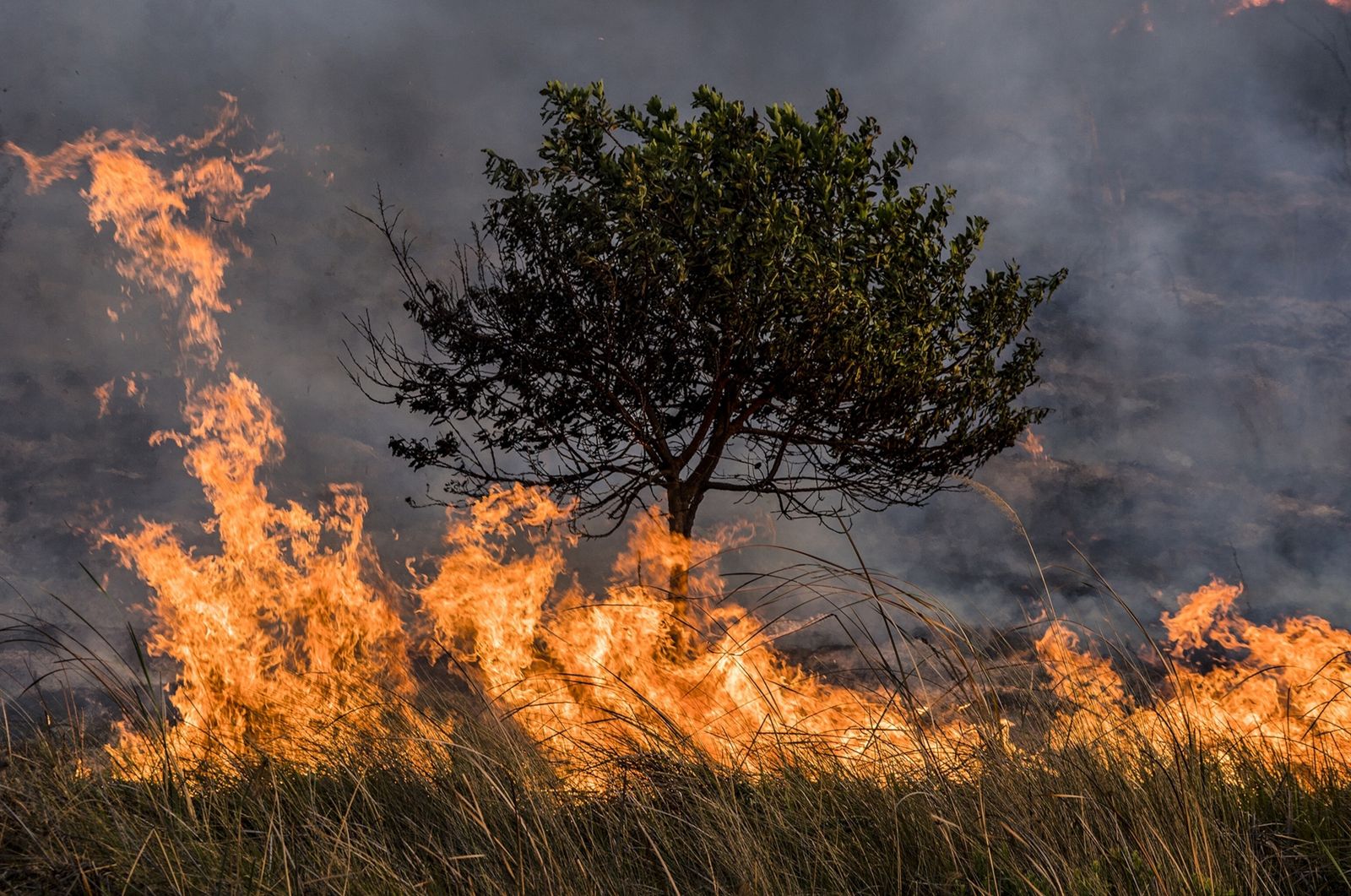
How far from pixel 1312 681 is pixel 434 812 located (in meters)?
4.92

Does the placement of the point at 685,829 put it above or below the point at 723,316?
below

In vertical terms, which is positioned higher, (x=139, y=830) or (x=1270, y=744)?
(x=1270, y=744)

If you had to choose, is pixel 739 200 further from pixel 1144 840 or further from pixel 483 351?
pixel 1144 840

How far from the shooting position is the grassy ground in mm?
3699

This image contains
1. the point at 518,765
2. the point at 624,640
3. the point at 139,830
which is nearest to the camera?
the point at 139,830

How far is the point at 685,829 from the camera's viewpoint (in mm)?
4629

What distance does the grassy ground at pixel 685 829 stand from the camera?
370 centimetres

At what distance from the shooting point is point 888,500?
12758 mm

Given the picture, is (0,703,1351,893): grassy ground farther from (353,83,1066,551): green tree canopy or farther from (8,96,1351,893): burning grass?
(353,83,1066,551): green tree canopy

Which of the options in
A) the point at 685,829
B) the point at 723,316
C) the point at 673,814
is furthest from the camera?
the point at 723,316

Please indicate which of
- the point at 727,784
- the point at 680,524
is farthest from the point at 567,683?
the point at 680,524

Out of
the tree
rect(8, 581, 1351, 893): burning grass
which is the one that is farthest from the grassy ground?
the tree

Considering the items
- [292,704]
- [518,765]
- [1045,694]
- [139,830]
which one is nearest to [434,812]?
[518,765]

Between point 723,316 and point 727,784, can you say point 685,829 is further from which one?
point 723,316
